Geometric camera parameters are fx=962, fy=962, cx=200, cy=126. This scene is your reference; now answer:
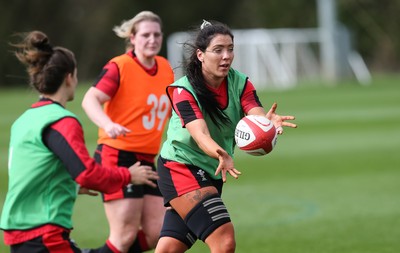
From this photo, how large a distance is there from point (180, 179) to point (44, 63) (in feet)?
3.69

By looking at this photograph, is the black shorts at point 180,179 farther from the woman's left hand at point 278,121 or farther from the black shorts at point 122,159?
the black shorts at point 122,159

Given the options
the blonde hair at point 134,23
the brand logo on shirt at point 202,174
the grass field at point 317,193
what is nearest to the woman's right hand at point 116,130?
the grass field at point 317,193

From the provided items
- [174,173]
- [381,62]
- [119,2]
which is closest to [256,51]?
[381,62]

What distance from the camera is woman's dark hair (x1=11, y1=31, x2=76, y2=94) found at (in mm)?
5660

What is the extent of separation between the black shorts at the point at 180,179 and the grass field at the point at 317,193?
130cm

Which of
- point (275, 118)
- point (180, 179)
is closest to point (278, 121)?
point (275, 118)

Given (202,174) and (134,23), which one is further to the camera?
(134,23)

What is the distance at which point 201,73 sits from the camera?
6191mm

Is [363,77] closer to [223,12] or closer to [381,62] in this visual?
[381,62]

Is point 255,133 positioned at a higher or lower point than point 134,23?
lower

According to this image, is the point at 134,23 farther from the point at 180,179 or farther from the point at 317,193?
the point at 317,193

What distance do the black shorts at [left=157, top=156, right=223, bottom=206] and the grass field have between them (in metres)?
1.30

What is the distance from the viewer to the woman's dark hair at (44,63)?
5.66 meters

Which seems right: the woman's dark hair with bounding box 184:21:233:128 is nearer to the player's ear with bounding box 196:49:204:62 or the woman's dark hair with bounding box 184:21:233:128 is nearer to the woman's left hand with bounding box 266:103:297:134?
the player's ear with bounding box 196:49:204:62
